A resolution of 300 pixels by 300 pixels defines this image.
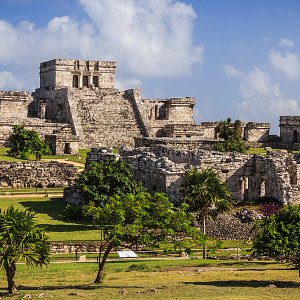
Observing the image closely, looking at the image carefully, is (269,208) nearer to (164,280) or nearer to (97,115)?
(164,280)

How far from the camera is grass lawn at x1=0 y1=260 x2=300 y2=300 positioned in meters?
29.7

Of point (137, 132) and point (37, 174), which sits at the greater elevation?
point (137, 132)

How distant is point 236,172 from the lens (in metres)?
51.5

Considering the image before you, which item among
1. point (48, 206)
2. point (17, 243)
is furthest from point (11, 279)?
point (48, 206)

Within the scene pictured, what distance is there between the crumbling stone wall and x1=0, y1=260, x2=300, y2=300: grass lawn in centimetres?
2240

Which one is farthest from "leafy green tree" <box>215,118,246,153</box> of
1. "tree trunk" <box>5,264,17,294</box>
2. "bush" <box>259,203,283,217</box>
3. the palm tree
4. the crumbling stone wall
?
"tree trunk" <box>5,264,17,294</box>

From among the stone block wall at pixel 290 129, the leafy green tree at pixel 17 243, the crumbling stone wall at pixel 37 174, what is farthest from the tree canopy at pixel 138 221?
the stone block wall at pixel 290 129

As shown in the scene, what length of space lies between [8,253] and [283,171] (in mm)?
23592

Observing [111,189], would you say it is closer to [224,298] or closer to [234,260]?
[234,260]

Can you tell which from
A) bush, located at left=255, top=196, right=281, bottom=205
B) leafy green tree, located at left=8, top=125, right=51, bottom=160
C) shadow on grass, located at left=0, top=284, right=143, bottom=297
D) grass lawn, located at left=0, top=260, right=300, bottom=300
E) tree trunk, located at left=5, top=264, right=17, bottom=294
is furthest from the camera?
leafy green tree, located at left=8, top=125, right=51, bottom=160

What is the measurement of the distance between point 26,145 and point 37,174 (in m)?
6.69

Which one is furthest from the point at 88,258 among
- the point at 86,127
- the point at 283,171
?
the point at 86,127

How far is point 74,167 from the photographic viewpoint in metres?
62.3

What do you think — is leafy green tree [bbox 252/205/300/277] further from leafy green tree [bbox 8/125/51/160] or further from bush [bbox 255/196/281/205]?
leafy green tree [bbox 8/125/51/160]
